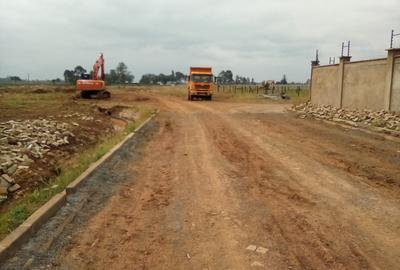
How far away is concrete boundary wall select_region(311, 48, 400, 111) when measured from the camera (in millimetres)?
19000

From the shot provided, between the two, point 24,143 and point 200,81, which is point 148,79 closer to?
point 200,81

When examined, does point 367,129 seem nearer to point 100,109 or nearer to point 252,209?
point 252,209

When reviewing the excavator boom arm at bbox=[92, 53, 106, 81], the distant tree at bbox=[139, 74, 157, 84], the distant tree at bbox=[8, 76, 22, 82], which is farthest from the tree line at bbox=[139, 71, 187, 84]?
the excavator boom arm at bbox=[92, 53, 106, 81]

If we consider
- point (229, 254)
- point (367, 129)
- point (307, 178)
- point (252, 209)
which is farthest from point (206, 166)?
point (367, 129)

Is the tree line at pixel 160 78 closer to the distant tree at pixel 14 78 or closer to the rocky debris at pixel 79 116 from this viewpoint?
the distant tree at pixel 14 78

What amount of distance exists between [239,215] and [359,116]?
49.6 feet

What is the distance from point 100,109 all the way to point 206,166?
70.6 ft

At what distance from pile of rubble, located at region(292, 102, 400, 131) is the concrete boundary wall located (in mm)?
432

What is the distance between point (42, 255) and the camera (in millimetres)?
5332

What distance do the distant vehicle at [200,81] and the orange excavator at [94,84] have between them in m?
8.83

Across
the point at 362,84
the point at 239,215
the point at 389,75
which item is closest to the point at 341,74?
the point at 362,84

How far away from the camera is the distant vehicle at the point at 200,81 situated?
3944 centimetres

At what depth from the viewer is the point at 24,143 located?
599 inches

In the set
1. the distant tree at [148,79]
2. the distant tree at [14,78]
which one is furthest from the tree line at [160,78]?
the distant tree at [14,78]
